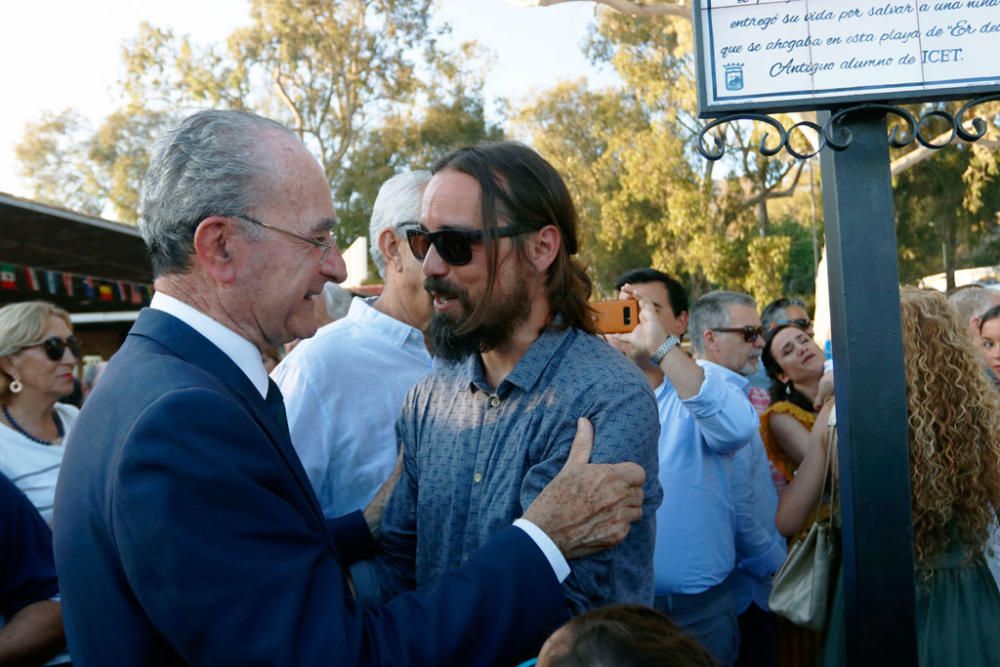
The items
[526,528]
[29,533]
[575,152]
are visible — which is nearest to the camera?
[526,528]

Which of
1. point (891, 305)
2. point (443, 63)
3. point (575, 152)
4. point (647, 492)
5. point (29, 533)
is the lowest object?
point (29, 533)

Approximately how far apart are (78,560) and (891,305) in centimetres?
169

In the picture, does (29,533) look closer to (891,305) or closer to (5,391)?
(5,391)

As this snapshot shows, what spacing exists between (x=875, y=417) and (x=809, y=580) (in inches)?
40.3

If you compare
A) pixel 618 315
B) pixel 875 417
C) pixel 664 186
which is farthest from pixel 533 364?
pixel 664 186

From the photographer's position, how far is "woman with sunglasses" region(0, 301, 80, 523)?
3449mm

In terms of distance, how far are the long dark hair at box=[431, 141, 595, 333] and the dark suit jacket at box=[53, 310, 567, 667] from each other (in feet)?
2.13

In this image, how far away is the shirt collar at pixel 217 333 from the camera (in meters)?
1.58

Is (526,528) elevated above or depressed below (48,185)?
below

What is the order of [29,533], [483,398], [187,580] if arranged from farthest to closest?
[29,533] < [483,398] < [187,580]

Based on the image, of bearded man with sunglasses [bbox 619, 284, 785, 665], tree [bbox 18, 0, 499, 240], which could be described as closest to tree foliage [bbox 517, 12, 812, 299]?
tree [bbox 18, 0, 499, 240]

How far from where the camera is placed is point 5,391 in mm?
3760

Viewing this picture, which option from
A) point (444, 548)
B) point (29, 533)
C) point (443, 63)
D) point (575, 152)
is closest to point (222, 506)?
point (444, 548)

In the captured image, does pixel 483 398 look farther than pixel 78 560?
Yes
